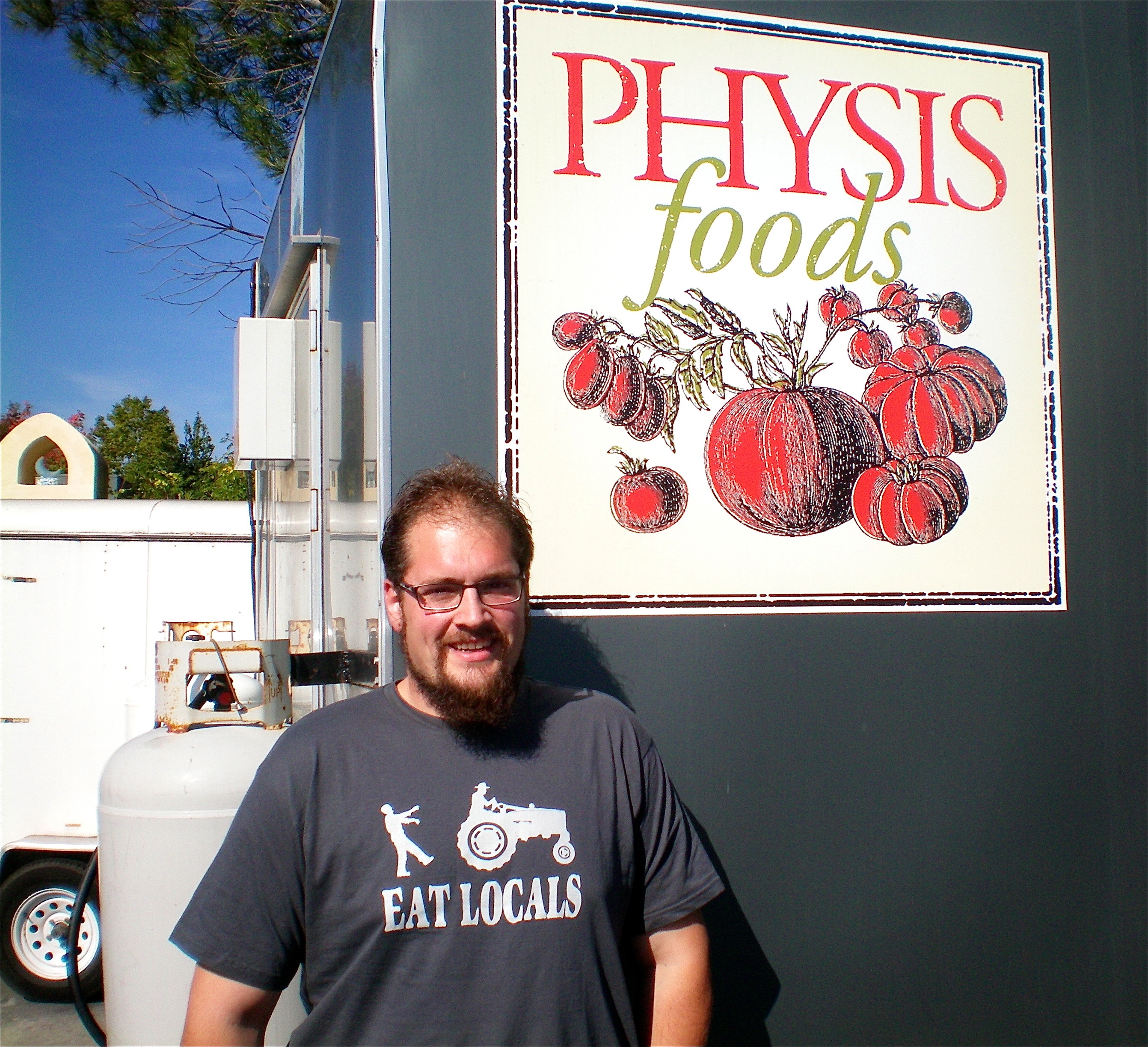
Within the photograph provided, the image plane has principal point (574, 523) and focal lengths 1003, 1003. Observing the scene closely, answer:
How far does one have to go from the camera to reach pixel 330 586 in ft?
9.05

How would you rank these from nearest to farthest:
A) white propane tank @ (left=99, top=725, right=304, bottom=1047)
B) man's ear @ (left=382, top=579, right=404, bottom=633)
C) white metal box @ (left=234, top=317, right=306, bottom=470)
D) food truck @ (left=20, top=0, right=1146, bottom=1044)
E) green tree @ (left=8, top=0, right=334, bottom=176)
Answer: man's ear @ (left=382, top=579, right=404, bottom=633), white propane tank @ (left=99, top=725, right=304, bottom=1047), food truck @ (left=20, top=0, right=1146, bottom=1044), white metal box @ (left=234, top=317, right=306, bottom=470), green tree @ (left=8, top=0, right=334, bottom=176)

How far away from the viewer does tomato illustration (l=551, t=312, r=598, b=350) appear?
7.69ft

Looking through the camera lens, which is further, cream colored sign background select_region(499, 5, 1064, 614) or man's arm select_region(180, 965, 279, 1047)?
cream colored sign background select_region(499, 5, 1064, 614)

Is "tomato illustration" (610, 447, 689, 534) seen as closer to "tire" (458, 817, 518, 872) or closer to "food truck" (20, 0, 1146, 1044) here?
"food truck" (20, 0, 1146, 1044)

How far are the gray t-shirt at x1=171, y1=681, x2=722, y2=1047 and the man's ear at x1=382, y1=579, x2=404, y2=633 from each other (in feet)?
0.61

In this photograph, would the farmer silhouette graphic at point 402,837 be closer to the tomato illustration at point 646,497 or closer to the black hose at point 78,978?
the tomato illustration at point 646,497

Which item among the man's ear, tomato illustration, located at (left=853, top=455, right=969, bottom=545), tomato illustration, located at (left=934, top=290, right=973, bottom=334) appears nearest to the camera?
the man's ear

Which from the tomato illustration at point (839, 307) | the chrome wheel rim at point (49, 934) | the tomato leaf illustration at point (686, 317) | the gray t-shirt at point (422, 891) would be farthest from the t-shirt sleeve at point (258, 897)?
the chrome wheel rim at point (49, 934)

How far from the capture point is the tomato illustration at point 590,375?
2.35 m

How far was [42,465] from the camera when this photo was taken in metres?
5.50

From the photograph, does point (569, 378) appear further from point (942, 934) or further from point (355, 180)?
point (942, 934)

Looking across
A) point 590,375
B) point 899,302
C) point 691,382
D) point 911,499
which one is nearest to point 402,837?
point 590,375

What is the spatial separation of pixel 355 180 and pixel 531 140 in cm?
44

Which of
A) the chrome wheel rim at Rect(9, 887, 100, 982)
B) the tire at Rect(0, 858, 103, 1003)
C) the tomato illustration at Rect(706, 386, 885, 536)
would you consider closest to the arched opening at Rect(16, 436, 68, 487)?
the tire at Rect(0, 858, 103, 1003)
